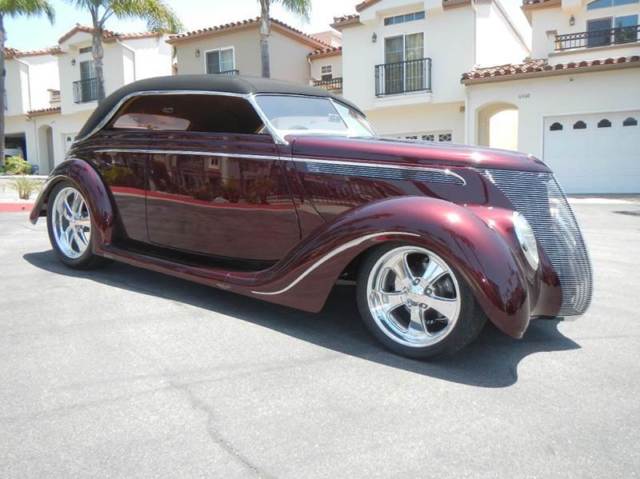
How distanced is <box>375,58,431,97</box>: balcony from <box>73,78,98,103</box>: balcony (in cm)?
1433

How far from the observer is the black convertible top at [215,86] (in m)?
4.05

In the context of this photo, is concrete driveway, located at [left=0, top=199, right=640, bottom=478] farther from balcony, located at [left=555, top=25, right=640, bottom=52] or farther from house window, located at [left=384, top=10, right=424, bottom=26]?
house window, located at [left=384, top=10, right=424, bottom=26]

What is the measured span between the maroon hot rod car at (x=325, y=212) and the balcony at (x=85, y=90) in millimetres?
23836

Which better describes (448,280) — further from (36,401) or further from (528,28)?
(528,28)

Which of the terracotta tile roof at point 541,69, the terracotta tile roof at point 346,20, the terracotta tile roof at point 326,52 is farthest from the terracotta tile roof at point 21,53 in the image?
the terracotta tile roof at point 541,69

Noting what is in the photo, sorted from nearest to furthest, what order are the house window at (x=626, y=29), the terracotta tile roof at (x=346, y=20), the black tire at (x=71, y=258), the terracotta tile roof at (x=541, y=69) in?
the black tire at (x=71, y=258) < the terracotta tile roof at (x=541, y=69) < the house window at (x=626, y=29) < the terracotta tile roof at (x=346, y=20)

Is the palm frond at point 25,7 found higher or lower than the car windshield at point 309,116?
higher

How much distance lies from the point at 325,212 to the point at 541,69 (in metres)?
14.0

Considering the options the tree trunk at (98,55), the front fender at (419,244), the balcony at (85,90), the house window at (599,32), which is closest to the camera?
the front fender at (419,244)

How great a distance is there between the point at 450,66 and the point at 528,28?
29.3 ft

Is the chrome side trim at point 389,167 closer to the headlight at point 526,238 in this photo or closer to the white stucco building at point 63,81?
the headlight at point 526,238

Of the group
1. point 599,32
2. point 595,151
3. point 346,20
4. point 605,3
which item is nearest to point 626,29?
point 599,32

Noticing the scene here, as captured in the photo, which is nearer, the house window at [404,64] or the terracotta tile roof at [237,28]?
the house window at [404,64]

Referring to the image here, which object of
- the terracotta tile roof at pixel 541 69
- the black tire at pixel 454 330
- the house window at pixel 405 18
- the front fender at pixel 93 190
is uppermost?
the house window at pixel 405 18
